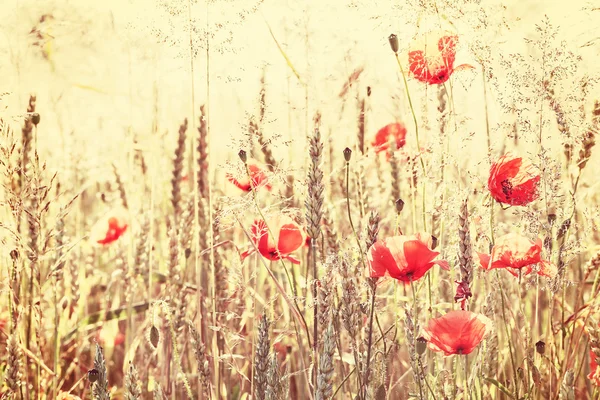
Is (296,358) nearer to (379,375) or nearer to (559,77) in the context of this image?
(379,375)

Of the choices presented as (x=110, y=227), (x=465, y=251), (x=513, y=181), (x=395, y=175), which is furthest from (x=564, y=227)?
(x=110, y=227)

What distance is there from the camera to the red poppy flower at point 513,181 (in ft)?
3.09

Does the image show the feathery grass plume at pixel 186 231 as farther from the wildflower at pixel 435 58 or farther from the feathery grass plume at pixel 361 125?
the wildflower at pixel 435 58

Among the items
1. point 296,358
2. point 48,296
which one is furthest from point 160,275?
point 48,296

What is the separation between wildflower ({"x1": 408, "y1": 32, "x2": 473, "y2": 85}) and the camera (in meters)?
1.02

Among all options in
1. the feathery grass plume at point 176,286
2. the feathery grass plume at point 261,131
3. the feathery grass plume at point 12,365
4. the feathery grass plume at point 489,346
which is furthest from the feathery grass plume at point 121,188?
the feathery grass plume at point 489,346

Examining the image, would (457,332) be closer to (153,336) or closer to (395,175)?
(153,336)

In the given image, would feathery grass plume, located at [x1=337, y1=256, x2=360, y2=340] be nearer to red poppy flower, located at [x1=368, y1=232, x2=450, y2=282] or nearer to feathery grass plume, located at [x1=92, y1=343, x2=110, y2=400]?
red poppy flower, located at [x1=368, y1=232, x2=450, y2=282]

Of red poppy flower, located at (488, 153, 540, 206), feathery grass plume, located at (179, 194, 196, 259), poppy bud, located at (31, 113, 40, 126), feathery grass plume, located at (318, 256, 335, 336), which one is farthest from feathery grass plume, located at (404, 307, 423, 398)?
poppy bud, located at (31, 113, 40, 126)

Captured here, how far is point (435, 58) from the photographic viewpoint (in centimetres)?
103

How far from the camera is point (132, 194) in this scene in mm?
1532

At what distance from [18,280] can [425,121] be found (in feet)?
2.30

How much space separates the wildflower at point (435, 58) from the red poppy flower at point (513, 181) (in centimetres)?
16

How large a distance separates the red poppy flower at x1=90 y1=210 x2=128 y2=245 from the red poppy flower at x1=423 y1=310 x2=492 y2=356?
2.87 ft
